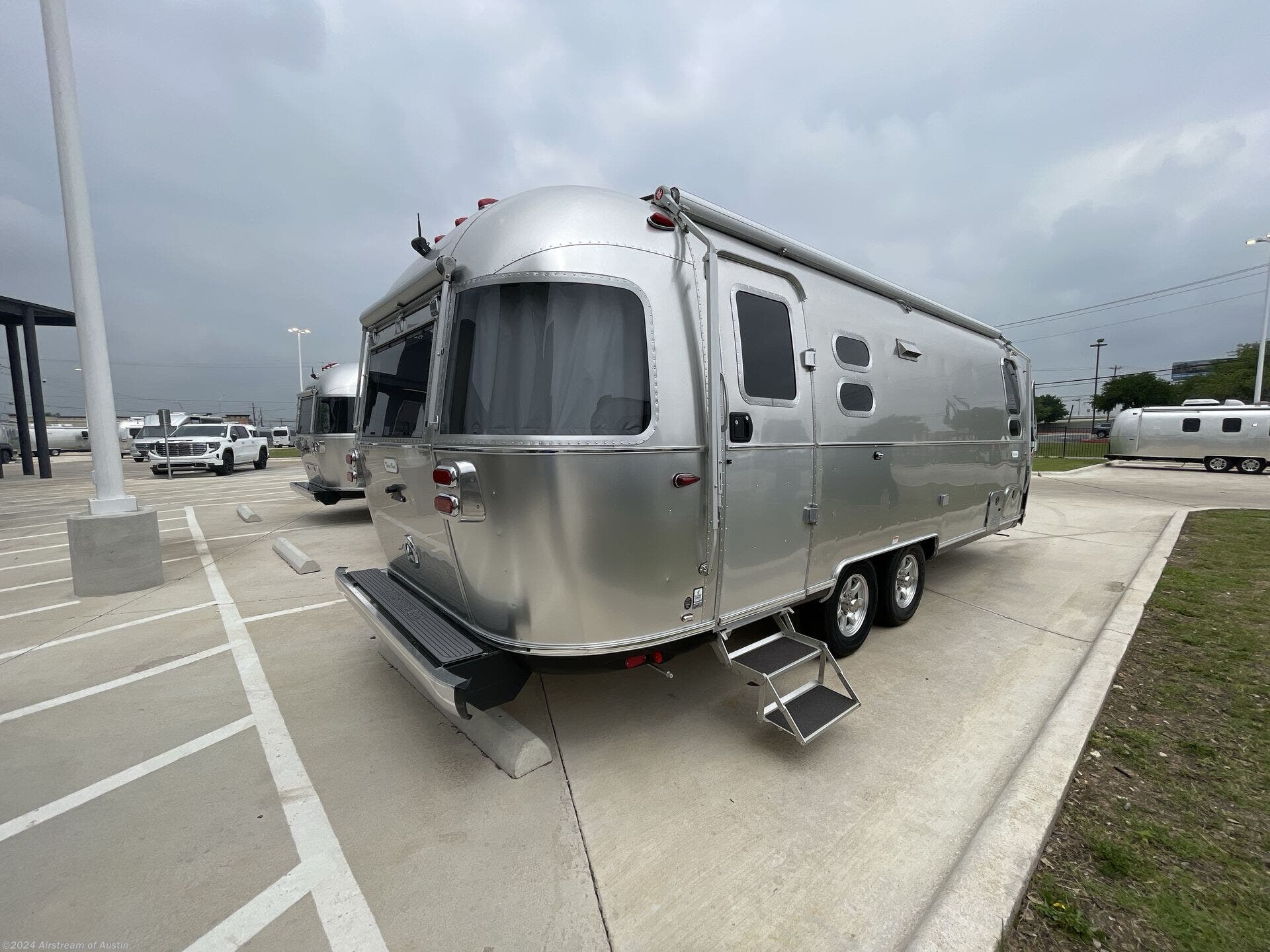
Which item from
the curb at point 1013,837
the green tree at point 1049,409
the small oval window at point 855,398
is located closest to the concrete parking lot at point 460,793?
the curb at point 1013,837

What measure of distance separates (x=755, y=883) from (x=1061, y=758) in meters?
1.88

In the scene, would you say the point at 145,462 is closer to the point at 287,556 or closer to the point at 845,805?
the point at 287,556

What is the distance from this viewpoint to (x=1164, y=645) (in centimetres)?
433

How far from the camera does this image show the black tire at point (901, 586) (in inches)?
190

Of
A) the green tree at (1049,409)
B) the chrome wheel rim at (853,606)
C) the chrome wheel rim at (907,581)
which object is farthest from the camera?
the green tree at (1049,409)

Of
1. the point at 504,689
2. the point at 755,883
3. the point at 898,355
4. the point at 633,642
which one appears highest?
the point at 898,355

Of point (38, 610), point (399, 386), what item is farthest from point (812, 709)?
point (38, 610)

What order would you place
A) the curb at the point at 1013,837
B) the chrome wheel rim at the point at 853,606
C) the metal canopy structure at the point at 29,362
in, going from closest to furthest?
the curb at the point at 1013,837 → the chrome wheel rim at the point at 853,606 → the metal canopy structure at the point at 29,362

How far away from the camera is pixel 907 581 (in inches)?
205

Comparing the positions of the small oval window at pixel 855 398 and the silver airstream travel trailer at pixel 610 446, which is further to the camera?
the small oval window at pixel 855 398

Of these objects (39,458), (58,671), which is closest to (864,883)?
(58,671)

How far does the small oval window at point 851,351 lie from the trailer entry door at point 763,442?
0.44 m

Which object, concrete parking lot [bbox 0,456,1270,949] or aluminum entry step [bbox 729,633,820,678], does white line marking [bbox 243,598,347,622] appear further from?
aluminum entry step [bbox 729,633,820,678]

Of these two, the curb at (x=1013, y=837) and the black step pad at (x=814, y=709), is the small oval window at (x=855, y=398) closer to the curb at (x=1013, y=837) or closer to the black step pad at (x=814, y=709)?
the black step pad at (x=814, y=709)
